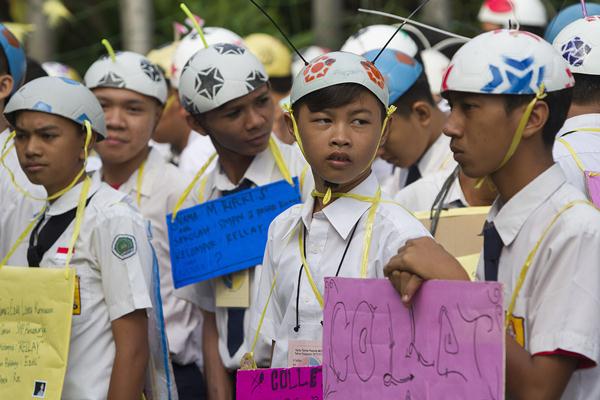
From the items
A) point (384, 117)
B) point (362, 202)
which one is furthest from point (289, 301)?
point (384, 117)

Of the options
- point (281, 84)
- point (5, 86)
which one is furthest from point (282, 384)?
point (281, 84)

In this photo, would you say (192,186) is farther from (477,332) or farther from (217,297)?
(477,332)

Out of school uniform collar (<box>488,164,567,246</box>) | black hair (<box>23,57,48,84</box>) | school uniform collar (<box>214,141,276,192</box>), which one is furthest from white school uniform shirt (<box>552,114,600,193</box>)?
black hair (<box>23,57,48,84</box>)

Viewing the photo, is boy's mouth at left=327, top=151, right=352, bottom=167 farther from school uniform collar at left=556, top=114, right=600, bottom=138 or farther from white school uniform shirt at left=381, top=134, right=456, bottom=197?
white school uniform shirt at left=381, top=134, right=456, bottom=197

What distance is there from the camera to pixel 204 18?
15477 mm

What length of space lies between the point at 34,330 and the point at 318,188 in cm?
131

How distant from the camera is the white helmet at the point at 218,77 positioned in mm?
5332

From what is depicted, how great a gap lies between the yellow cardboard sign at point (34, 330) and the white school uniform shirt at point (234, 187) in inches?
38.9

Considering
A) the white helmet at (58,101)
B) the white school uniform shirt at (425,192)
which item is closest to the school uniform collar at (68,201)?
the white helmet at (58,101)

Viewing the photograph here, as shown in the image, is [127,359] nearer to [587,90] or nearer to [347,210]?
[347,210]

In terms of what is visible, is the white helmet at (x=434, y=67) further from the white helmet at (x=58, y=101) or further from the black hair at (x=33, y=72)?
the white helmet at (x=58, y=101)

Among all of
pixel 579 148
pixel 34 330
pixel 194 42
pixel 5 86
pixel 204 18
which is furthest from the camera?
pixel 204 18

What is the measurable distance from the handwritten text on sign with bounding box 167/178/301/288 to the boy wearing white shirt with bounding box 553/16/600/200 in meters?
1.35

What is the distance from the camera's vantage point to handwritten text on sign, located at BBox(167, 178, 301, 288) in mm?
5309
